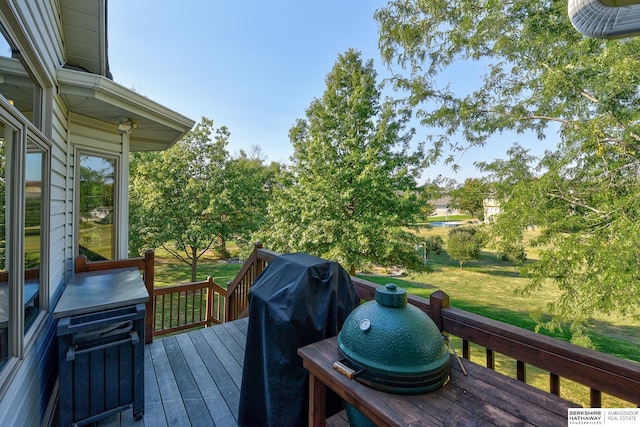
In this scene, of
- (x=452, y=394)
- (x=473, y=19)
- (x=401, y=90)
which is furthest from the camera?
(x=401, y=90)

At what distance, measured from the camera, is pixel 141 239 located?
31.1ft

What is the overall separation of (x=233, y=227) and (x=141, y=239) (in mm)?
2954

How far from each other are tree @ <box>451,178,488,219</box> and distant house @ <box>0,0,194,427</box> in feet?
19.6

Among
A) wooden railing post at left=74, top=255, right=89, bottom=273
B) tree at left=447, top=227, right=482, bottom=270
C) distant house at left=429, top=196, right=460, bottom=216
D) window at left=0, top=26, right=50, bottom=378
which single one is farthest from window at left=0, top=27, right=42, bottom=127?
tree at left=447, top=227, right=482, bottom=270

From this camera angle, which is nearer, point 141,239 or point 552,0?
point 552,0

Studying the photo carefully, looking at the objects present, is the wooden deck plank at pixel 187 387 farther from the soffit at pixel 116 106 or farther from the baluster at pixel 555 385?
the soffit at pixel 116 106

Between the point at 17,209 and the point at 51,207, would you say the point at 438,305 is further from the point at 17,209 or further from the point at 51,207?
the point at 51,207

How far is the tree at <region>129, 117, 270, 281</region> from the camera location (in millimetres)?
9539

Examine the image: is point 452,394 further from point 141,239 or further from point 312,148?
point 141,239

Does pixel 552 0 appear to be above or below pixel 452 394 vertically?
above

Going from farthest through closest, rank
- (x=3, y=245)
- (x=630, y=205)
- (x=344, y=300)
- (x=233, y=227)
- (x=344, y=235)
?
(x=233, y=227) → (x=344, y=235) → (x=630, y=205) → (x=344, y=300) → (x=3, y=245)

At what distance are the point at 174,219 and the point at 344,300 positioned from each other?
9309 mm

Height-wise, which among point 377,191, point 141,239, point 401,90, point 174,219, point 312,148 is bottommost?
point 141,239

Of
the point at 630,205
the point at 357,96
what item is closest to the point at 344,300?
the point at 630,205
